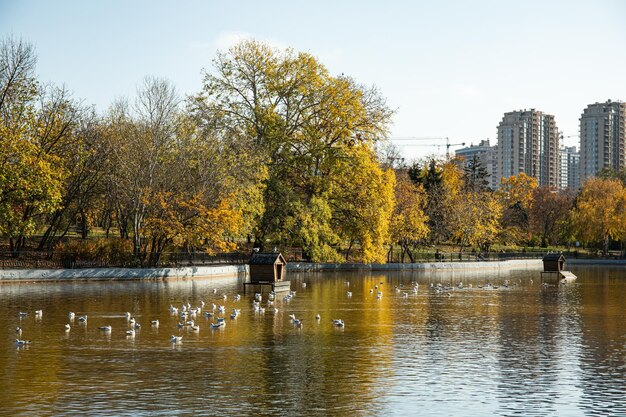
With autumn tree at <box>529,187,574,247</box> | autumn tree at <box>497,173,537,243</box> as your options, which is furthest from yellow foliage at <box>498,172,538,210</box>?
autumn tree at <box>529,187,574,247</box>

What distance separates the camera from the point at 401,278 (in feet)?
217

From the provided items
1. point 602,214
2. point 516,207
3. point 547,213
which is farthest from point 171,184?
point 547,213

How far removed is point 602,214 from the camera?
4545 inches

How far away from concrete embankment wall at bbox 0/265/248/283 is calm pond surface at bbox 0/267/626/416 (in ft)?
26.6

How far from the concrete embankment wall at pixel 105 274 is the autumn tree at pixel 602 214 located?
71.3 m

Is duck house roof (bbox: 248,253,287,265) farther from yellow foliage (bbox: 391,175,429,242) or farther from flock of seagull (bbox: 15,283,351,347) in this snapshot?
yellow foliage (bbox: 391,175,429,242)

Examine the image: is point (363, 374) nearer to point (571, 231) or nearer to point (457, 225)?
point (457, 225)

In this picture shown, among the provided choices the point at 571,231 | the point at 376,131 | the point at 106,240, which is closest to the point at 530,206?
the point at 571,231

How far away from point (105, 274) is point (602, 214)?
8263 cm

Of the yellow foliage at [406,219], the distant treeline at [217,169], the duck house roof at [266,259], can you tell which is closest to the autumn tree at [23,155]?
the distant treeline at [217,169]

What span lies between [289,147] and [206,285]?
22142 mm

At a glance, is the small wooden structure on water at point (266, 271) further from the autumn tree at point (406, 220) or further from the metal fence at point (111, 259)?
the autumn tree at point (406, 220)

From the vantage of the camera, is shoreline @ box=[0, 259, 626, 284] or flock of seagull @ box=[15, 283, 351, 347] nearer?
Answer: flock of seagull @ box=[15, 283, 351, 347]

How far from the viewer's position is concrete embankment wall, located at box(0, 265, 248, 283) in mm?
49781
